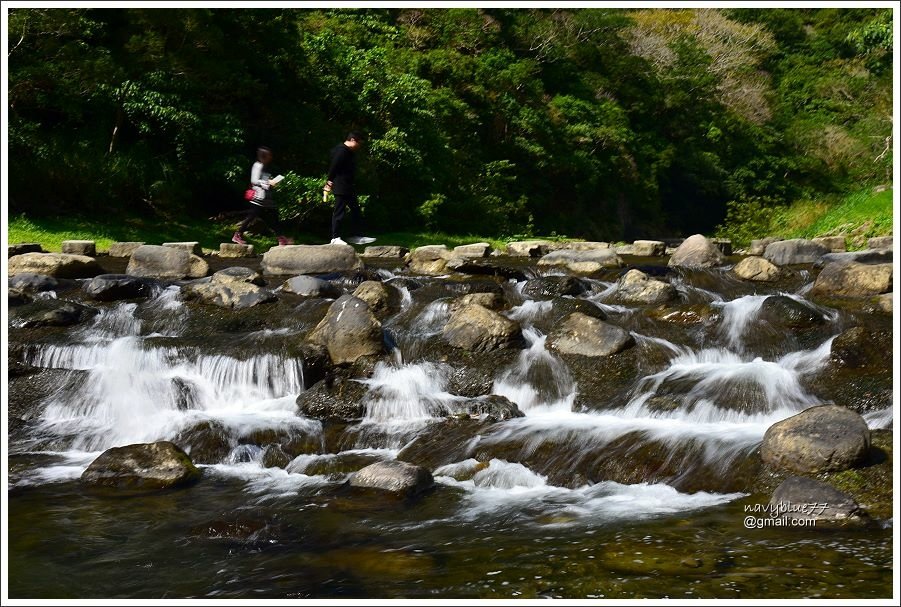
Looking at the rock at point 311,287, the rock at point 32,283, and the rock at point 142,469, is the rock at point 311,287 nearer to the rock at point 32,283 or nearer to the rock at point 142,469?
the rock at point 32,283

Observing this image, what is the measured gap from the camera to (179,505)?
669cm

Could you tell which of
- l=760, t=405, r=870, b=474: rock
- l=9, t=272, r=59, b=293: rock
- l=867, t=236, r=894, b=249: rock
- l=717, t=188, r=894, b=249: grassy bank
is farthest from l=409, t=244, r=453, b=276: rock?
l=717, t=188, r=894, b=249: grassy bank

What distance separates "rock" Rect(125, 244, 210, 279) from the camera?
14906 mm

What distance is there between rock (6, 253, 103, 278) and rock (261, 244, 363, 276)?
10.1 ft

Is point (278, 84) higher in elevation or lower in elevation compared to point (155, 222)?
higher

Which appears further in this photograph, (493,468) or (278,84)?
(278,84)

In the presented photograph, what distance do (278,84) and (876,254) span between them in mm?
16903

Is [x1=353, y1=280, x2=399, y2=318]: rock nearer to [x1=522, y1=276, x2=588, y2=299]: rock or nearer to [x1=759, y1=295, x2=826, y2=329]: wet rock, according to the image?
[x1=522, y1=276, x2=588, y2=299]: rock

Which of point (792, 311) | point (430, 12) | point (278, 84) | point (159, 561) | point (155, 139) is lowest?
point (159, 561)

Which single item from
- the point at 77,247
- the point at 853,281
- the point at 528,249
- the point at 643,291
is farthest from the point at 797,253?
the point at 77,247

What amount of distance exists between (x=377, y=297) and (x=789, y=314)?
5.47 m

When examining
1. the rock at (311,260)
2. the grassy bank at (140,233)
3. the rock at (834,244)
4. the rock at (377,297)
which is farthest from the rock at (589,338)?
the grassy bank at (140,233)

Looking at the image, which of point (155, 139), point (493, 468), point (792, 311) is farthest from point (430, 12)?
point (493, 468)

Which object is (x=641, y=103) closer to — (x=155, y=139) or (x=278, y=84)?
(x=278, y=84)
